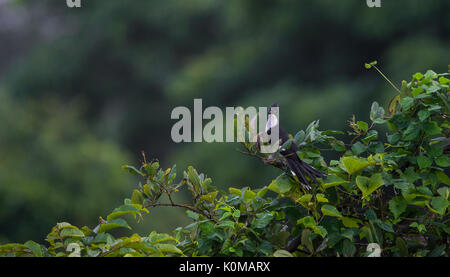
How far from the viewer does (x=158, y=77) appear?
11344 millimetres

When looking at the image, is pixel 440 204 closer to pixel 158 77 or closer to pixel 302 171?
pixel 302 171

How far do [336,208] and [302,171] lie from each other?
8cm

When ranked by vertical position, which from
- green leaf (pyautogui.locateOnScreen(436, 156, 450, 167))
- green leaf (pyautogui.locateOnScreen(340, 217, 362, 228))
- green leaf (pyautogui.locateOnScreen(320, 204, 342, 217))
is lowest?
green leaf (pyautogui.locateOnScreen(340, 217, 362, 228))

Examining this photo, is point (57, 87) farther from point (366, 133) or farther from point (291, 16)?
point (366, 133)

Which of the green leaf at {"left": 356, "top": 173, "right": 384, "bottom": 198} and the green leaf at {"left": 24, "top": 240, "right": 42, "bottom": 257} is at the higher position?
the green leaf at {"left": 356, "top": 173, "right": 384, "bottom": 198}

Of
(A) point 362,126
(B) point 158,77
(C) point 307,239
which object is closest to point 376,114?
(A) point 362,126

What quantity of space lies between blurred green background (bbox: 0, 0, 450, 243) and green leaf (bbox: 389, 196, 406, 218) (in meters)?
4.80

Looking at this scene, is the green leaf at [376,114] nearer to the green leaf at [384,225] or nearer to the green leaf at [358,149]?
the green leaf at [358,149]

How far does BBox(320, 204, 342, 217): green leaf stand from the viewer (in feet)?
2.58

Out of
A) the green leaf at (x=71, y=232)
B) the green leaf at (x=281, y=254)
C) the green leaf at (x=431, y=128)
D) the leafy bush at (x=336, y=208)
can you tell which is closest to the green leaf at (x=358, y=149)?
the leafy bush at (x=336, y=208)

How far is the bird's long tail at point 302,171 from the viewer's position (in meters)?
0.82

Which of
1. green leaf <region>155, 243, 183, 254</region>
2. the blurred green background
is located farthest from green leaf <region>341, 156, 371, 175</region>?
the blurred green background

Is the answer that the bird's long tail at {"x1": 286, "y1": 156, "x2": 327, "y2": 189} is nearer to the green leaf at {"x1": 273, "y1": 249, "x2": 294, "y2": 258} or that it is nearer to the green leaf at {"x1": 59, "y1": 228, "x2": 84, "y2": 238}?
the green leaf at {"x1": 273, "y1": 249, "x2": 294, "y2": 258}
